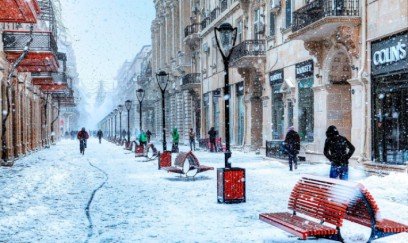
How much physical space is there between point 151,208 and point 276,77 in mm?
17074

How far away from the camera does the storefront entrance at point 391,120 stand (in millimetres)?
15352

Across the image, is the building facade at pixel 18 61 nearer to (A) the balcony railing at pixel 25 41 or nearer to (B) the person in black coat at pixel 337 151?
(A) the balcony railing at pixel 25 41

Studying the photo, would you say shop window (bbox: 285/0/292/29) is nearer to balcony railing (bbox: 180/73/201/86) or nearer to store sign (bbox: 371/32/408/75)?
store sign (bbox: 371/32/408/75)

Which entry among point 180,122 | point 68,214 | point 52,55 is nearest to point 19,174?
point 52,55

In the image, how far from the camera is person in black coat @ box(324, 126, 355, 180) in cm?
1098

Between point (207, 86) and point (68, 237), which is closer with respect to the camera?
point (68, 237)

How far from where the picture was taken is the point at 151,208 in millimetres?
9938

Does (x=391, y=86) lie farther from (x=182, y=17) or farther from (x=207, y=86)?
(x=182, y=17)

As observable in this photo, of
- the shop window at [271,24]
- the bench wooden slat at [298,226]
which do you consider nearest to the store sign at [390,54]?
the bench wooden slat at [298,226]

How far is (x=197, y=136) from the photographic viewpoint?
145ft

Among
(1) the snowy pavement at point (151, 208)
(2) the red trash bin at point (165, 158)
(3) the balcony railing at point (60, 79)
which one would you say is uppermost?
(3) the balcony railing at point (60, 79)

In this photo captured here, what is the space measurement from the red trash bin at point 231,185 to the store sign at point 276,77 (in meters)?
15.4

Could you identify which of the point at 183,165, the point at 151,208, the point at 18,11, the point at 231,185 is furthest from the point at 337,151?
the point at 18,11

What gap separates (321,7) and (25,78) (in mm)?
18977
